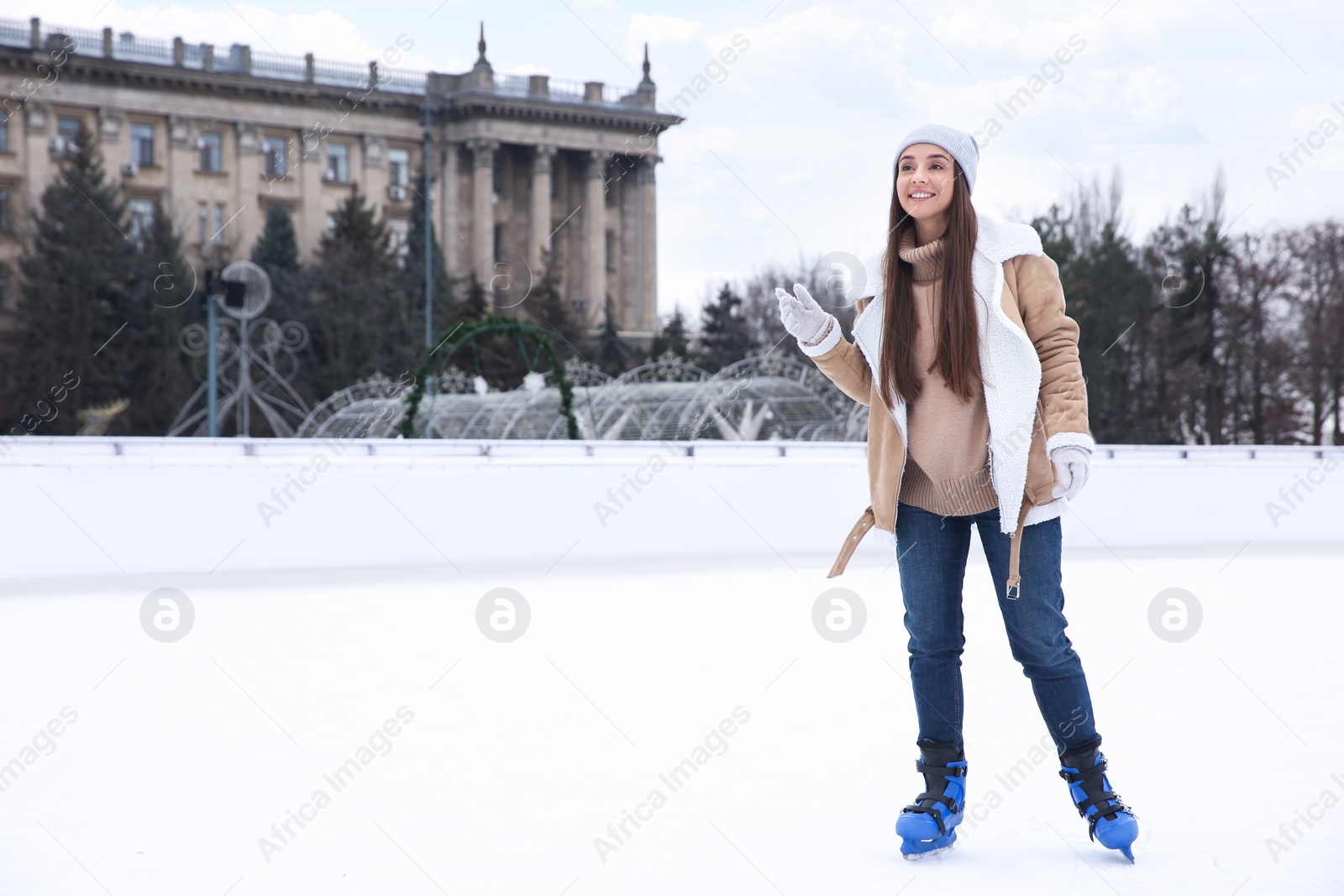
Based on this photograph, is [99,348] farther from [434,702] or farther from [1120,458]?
[434,702]

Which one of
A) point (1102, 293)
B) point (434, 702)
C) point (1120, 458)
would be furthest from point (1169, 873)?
point (1102, 293)

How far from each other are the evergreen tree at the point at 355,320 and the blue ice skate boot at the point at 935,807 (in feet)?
161

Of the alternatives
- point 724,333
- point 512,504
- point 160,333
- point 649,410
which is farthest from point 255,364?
point 512,504

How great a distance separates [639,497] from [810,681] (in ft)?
16.1

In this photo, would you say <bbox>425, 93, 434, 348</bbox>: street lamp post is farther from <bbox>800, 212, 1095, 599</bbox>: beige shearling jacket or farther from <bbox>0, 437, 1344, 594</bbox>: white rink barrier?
<bbox>800, 212, 1095, 599</bbox>: beige shearling jacket

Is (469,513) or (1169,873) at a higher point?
(469,513)

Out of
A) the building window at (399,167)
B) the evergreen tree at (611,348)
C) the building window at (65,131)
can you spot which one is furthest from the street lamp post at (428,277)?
the building window at (65,131)

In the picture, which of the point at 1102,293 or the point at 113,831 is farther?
the point at 1102,293

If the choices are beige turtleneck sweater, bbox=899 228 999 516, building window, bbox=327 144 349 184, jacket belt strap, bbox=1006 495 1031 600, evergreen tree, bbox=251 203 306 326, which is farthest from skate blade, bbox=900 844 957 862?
building window, bbox=327 144 349 184

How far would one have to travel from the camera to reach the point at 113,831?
407 cm

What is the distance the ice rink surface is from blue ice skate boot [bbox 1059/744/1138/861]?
6cm

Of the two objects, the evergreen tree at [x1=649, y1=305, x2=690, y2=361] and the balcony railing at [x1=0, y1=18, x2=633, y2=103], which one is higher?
the balcony railing at [x1=0, y1=18, x2=633, y2=103]

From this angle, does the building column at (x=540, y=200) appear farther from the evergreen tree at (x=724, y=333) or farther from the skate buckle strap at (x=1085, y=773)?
the skate buckle strap at (x=1085, y=773)

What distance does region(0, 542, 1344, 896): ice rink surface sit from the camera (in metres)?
3.73
